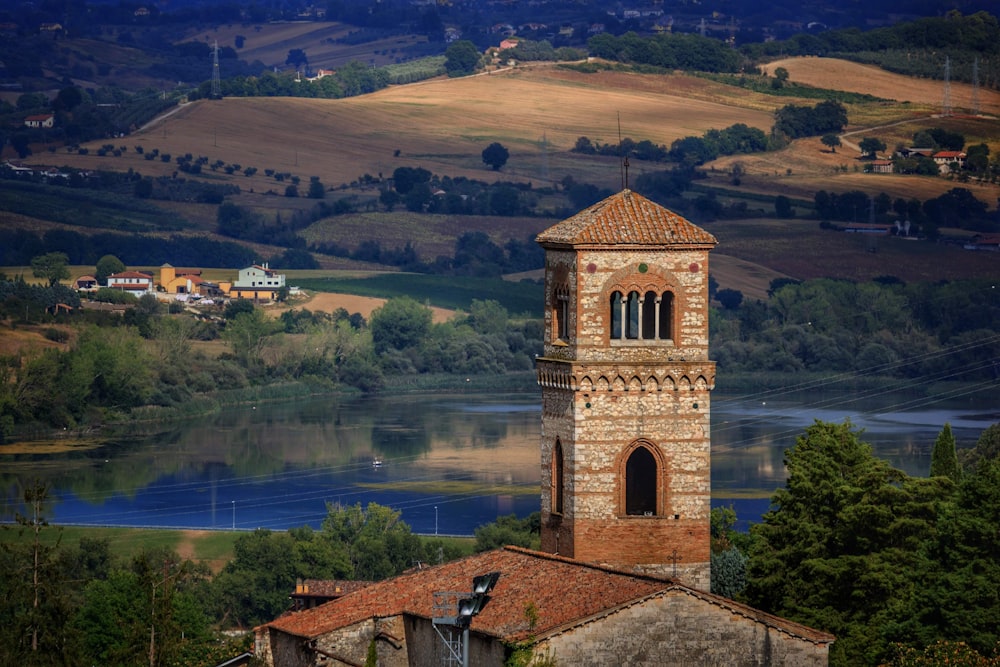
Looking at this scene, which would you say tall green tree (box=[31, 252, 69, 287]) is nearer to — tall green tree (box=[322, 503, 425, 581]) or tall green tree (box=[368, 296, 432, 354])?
tall green tree (box=[368, 296, 432, 354])

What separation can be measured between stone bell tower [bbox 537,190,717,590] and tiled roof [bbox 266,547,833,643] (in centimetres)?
136

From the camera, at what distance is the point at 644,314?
41000mm

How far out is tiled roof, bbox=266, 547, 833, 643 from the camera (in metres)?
36.1

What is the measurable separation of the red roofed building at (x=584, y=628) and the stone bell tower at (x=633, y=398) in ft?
4.64

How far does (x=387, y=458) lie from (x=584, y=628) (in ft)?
301

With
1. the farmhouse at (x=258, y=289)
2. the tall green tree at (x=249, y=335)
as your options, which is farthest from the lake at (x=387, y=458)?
the farmhouse at (x=258, y=289)

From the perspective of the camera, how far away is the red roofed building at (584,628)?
1409 inches

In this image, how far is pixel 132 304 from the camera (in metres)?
187

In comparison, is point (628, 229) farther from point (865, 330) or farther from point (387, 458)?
point (865, 330)

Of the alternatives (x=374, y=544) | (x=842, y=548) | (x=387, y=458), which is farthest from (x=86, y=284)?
(x=842, y=548)

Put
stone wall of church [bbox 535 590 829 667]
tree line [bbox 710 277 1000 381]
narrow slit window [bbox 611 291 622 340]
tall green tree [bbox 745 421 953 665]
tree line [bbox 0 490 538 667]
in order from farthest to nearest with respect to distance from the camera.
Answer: tree line [bbox 710 277 1000 381], tall green tree [bbox 745 421 953 665], tree line [bbox 0 490 538 667], narrow slit window [bbox 611 291 622 340], stone wall of church [bbox 535 590 829 667]

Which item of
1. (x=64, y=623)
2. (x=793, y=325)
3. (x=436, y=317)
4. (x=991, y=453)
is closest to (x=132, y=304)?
(x=436, y=317)

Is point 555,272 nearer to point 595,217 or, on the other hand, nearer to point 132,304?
point 595,217

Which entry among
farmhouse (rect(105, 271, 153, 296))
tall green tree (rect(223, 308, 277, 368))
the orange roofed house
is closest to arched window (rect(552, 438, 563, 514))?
the orange roofed house
